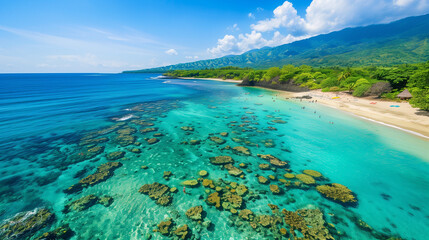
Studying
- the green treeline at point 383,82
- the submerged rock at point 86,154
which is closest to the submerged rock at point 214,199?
the submerged rock at point 86,154

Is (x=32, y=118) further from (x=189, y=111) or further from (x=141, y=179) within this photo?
(x=141, y=179)

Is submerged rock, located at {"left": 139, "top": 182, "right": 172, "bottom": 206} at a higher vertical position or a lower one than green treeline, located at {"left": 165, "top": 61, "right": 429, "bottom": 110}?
lower

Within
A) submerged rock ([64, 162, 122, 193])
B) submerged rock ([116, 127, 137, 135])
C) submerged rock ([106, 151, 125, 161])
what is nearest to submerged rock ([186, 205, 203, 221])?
submerged rock ([64, 162, 122, 193])

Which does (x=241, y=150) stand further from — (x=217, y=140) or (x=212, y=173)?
(x=212, y=173)

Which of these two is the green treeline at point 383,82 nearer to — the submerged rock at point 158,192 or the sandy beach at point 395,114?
the sandy beach at point 395,114

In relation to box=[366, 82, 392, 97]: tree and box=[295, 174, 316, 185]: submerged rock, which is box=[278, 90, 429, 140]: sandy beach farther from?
box=[295, 174, 316, 185]: submerged rock

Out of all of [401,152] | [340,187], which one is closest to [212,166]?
[340,187]
